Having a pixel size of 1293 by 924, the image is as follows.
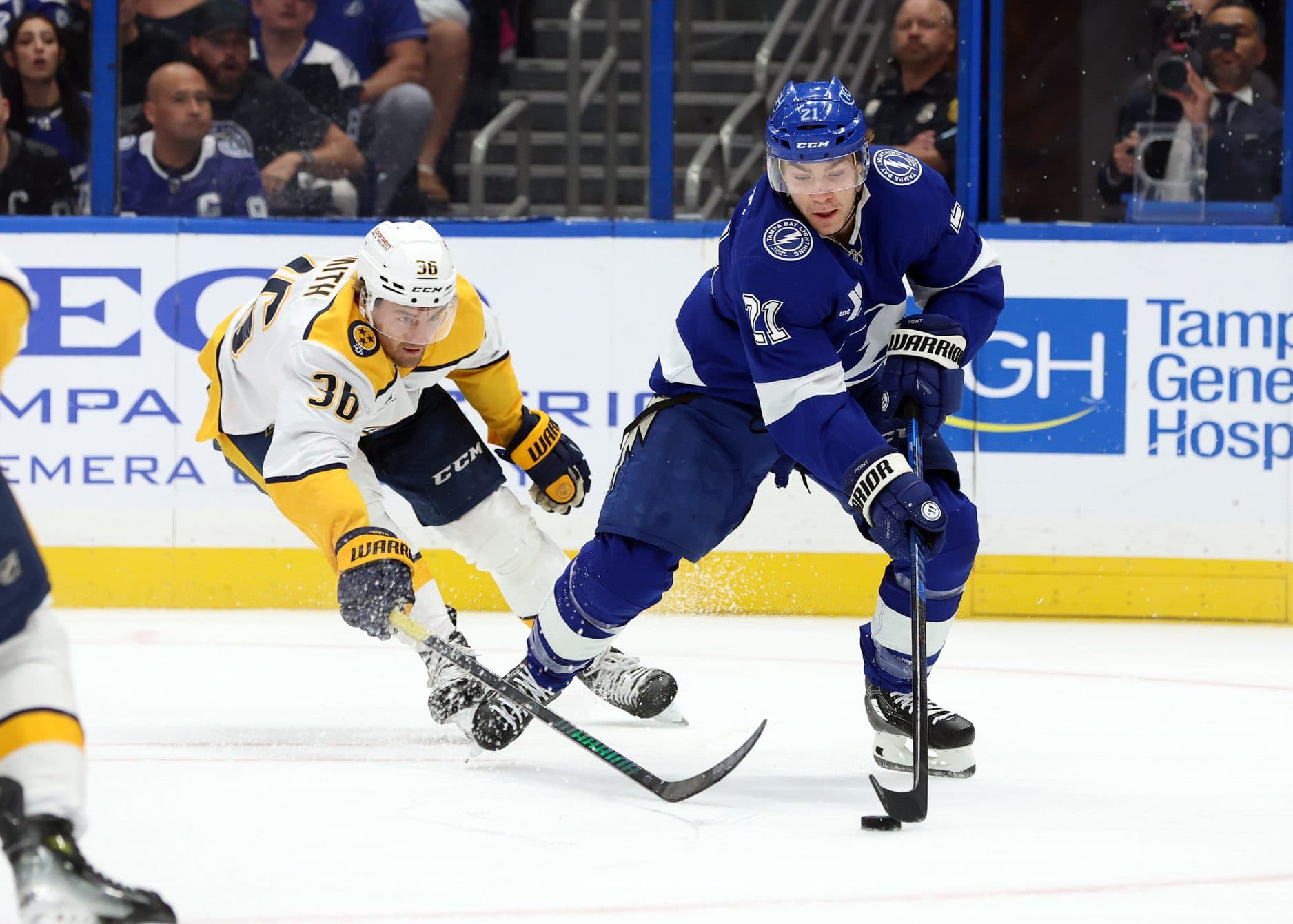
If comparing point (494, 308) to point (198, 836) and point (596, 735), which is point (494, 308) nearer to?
point (596, 735)

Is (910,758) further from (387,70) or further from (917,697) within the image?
(387,70)

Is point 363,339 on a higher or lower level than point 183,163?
lower

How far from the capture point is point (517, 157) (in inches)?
203

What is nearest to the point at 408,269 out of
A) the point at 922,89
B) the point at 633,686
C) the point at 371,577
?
the point at 371,577

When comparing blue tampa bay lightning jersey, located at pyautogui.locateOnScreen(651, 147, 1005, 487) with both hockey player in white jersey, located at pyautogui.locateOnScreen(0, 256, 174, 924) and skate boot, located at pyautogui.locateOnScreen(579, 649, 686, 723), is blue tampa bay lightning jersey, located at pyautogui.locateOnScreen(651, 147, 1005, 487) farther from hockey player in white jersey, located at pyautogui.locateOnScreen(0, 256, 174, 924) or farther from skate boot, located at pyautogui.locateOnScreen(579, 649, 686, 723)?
hockey player in white jersey, located at pyautogui.locateOnScreen(0, 256, 174, 924)

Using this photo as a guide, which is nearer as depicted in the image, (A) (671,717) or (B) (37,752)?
(B) (37,752)

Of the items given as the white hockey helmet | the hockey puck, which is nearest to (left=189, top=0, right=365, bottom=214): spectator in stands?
the white hockey helmet

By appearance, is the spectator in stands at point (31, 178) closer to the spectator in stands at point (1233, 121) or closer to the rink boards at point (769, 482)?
the rink boards at point (769, 482)

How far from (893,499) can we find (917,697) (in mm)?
320

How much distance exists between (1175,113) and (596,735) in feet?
9.41

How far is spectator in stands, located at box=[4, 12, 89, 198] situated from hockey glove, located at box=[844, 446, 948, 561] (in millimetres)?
3428

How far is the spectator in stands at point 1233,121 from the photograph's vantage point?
5000 millimetres

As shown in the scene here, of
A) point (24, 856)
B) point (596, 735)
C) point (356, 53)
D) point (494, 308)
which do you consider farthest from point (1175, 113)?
point (24, 856)

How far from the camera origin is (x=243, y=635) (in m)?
4.55
